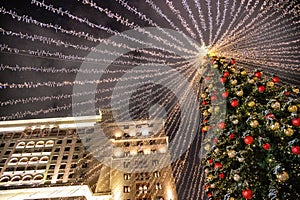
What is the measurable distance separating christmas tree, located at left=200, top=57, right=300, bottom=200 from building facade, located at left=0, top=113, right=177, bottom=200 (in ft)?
63.6

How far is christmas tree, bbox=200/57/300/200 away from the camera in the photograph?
5.29 m

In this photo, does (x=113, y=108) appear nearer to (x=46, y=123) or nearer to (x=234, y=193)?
(x=46, y=123)

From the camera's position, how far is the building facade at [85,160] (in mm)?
24406

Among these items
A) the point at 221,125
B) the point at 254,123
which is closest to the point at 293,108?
the point at 254,123

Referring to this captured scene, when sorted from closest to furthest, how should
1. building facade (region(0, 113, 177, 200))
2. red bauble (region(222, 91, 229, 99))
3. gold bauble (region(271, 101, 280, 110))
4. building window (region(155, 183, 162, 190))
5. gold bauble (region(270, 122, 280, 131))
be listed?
gold bauble (region(270, 122, 280, 131)) → gold bauble (region(271, 101, 280, 110)) → red bauble (region(222, 91, 229, 99)) → building facade (region(0, 113, 177, 200)) → building window (region(155, 183, 162, 190))

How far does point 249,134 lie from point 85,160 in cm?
2585

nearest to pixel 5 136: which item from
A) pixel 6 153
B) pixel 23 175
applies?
pixel 6 153

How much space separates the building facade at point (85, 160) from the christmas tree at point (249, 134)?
763 inches

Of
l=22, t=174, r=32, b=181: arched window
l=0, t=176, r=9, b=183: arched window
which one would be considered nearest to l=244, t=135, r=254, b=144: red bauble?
l=22, t=174, r=32, b=181: arched window

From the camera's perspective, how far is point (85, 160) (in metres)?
28.8

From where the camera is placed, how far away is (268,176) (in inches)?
217

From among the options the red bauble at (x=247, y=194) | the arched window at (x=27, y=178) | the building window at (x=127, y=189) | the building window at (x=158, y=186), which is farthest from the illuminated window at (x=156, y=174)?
the red bauble at (x=247, y=194)

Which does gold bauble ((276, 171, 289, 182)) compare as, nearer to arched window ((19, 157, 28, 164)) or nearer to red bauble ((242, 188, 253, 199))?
red bauble ((242, 188, 253, 199))

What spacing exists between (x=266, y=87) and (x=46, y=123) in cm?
3546
